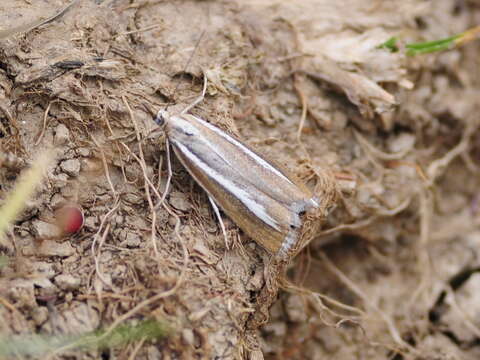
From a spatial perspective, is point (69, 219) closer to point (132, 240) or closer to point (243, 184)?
point (132, 240)

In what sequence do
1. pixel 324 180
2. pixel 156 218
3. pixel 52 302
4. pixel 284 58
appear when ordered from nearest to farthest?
pixel 52 302
pixel 156 218
pixel 324 180
pixel 284 58

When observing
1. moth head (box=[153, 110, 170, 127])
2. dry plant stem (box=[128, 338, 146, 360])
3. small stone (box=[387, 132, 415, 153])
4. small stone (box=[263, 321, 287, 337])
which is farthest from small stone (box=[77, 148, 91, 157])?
small stone (box=[387, 132, 415, 153])

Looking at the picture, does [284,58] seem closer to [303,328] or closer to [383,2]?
[383,2]

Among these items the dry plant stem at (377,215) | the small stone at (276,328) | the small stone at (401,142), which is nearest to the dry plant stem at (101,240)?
the small stone at (276,328)

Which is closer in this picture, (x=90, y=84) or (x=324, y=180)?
(x=90, y=84)

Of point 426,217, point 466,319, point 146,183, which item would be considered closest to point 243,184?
point 146,183

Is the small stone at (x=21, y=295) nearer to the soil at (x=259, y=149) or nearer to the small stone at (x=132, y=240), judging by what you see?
the soil at (x=259, y=149)

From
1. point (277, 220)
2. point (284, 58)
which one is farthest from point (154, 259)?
point (284, 58)
